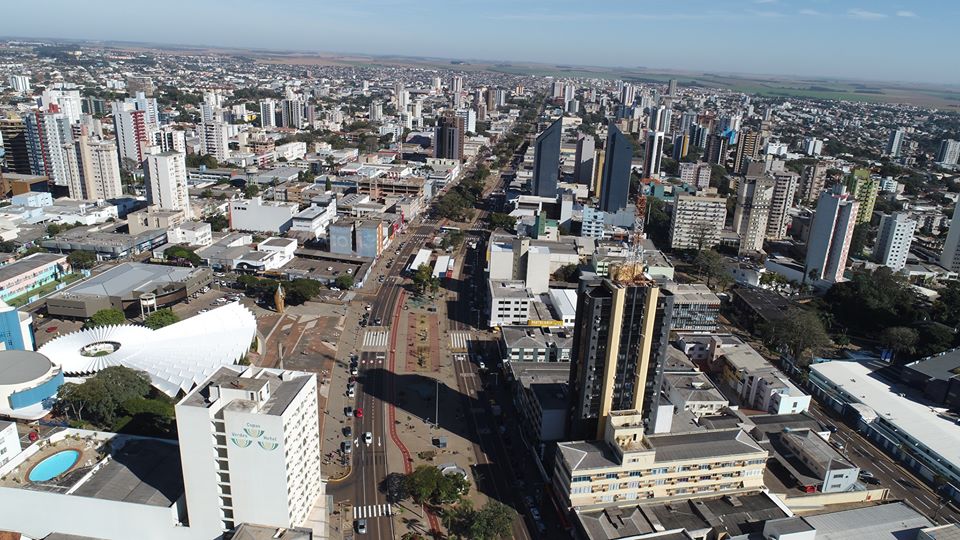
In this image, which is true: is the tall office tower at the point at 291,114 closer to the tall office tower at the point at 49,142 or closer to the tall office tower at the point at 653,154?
the tall office tower at the point at 49,142

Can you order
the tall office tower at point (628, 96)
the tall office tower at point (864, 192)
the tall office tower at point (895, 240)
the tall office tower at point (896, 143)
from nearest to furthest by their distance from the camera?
the tall office tower at point (895, 240)
the tall office tower at point (864, 192)
the tall office tower at point (896, 143)
the tall office tower at point (628, 96)

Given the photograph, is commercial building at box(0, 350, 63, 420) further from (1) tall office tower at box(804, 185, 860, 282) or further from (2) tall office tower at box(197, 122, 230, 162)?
(2) tall office tower at box(197, 122, 230, 162)

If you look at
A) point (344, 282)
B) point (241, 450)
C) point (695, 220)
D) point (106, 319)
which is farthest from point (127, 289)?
point (695, 220)

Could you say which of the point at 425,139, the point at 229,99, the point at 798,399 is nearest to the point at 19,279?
the point at 798,399

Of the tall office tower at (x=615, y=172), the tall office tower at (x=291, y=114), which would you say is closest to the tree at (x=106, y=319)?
the tall office tower at (x=615, y=172)

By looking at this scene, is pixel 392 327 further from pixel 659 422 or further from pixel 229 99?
pixel 229 99

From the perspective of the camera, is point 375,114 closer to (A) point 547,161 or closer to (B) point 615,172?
(A) point 547,161

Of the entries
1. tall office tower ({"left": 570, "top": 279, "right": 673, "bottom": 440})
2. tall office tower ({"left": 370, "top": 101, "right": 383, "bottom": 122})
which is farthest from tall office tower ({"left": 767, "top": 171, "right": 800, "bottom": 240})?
tall office tower ({"left": 370, "top": 101, "right": 383, "bottom": 122})
